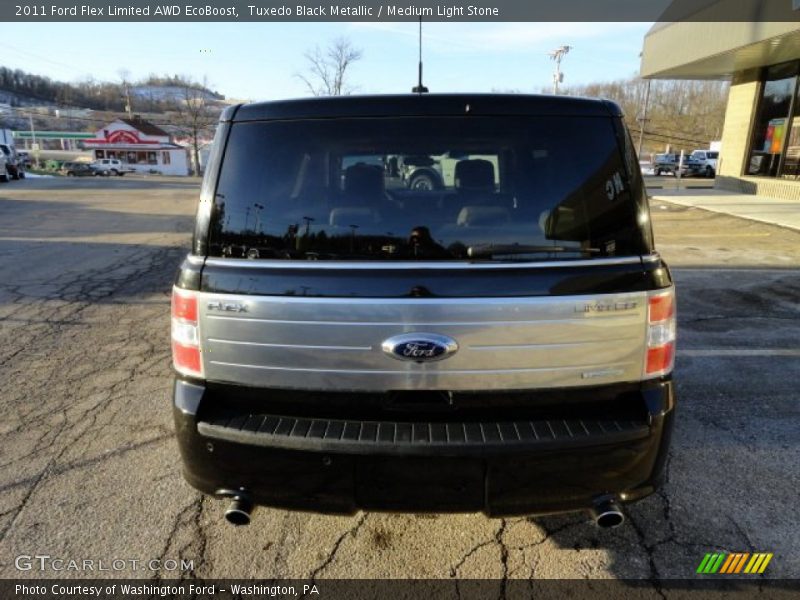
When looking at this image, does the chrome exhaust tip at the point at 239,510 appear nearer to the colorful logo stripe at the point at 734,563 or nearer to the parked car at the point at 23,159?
the colorful logo stripe at the point at 734,563

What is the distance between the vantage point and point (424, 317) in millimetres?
1919

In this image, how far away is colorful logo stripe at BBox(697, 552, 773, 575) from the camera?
90.2 inches

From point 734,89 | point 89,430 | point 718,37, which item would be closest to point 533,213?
point 89,430

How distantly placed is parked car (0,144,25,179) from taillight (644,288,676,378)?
3781cm

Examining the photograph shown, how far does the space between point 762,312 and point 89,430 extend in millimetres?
6822

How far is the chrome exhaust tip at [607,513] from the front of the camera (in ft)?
6.57

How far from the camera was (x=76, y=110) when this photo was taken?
112m

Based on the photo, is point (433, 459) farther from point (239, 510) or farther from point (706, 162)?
point (706, 162)

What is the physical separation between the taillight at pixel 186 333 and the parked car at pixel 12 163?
36.5 meters

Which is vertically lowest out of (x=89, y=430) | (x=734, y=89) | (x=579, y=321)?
(x=89, y=430)

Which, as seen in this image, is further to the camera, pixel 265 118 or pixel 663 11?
pixel 663 11

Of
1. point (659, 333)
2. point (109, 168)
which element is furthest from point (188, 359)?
point (109, 168)

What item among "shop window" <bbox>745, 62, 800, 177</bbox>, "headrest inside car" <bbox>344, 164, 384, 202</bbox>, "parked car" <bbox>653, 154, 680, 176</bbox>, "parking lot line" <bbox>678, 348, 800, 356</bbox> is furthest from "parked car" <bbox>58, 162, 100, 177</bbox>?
"headrest inside car" <bbox>344, 164, 384, 202</bbox>

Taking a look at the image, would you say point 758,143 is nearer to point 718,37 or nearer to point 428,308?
point 718,37
